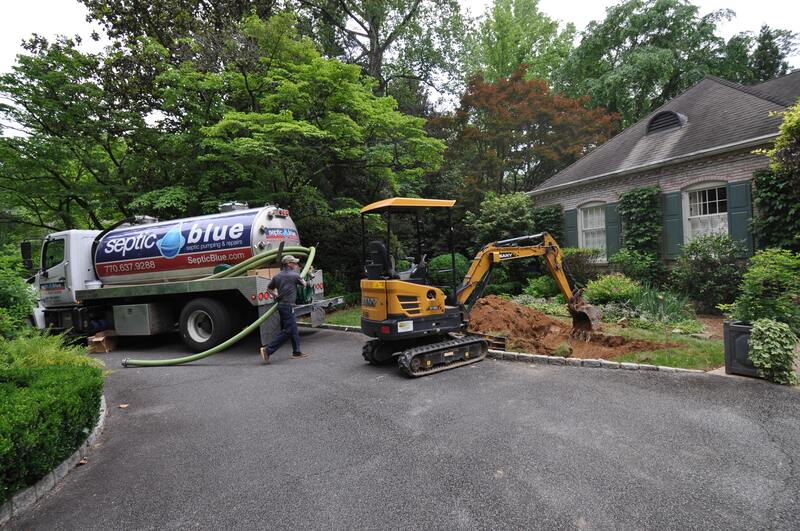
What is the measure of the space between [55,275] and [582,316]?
1156cm

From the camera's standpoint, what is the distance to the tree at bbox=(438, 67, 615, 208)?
17609 mm

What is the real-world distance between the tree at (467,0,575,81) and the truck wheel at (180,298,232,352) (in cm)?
2127

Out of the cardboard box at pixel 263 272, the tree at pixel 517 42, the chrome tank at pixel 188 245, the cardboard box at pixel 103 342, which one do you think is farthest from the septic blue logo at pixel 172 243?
the tree at pixel 517 42

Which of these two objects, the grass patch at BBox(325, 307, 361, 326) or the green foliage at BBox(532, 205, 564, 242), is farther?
the green foliage at BBox(532, 205, 564, 242)

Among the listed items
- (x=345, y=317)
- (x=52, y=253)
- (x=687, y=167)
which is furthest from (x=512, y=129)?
(x=52, y=253)

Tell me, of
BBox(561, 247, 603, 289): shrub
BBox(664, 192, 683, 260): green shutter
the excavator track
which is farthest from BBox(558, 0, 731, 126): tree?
the excavator track

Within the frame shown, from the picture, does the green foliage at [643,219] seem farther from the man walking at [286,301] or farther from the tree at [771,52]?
the tree at [771,52]

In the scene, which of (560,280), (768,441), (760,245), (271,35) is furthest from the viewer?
(271,35)

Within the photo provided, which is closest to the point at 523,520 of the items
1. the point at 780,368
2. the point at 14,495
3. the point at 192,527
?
the point at 192,527

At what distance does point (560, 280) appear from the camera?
7.24 meters

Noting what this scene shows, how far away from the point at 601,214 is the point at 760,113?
459cm

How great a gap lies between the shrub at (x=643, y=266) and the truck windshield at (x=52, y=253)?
1457 centimetres

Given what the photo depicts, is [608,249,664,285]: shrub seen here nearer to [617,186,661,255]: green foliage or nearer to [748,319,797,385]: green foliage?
[617,186,661,255]: green foliage

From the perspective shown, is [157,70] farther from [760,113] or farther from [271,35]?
[760,113]
